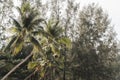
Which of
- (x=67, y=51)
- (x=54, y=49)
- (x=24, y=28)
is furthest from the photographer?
(x=67, y=51)

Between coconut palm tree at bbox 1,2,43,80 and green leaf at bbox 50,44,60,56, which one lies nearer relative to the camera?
coconut palm tree at bbox 1,2,43,80

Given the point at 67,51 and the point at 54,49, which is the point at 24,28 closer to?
the point at 54,49

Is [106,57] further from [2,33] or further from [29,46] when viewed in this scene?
[2,33]

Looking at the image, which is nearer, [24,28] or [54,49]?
[24,28]

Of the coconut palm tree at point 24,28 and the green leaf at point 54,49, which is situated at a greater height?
the coconut palm tree at point 24,28

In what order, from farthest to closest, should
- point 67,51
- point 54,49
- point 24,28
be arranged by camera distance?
point 67,51
point 54,49
point 24,28

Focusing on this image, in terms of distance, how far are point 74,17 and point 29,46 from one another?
1065cm

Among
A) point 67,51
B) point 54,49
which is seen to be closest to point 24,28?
point 54,49

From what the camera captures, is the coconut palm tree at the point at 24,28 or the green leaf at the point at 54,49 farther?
the green leaf at the point at 54,49

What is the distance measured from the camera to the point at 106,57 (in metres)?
68.9

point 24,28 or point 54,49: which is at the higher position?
point 24,28

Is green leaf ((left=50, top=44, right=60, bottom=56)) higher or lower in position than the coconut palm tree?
lower

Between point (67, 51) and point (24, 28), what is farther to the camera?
point (67, 51)

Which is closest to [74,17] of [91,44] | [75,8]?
[75,8]
